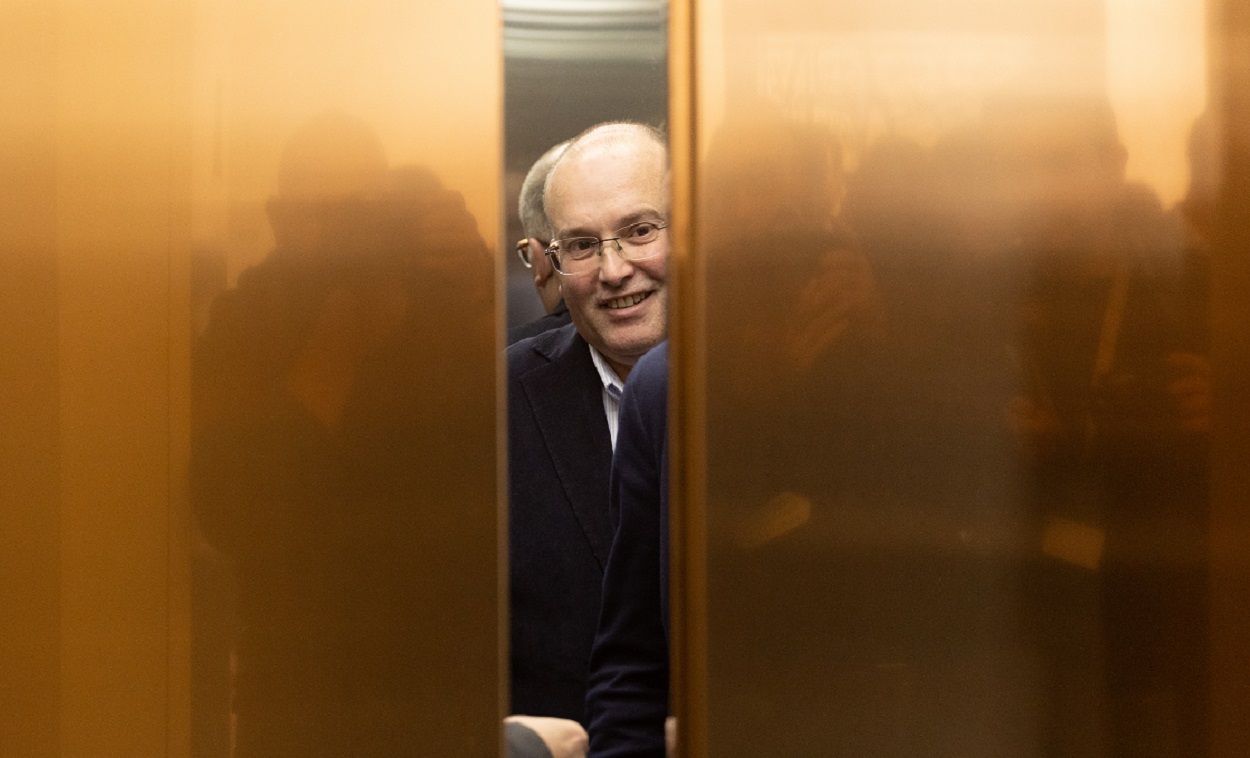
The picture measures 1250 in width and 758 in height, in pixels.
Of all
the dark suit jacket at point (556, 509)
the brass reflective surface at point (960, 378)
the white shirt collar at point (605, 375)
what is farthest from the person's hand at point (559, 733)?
the white shirt collar at point (605, 375)

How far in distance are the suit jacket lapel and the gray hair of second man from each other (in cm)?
11

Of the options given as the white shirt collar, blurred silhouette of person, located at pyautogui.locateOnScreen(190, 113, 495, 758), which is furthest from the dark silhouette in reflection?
blurred silhouette of person, located at pyautogui.locateOnScreen(190, 113, 495, 758)

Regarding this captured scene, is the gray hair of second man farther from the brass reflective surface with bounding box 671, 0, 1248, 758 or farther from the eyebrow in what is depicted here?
the brass reflective surface with bounding box 671, 0, 1248, 758

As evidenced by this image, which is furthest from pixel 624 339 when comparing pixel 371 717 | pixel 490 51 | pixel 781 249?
pixel 371 717

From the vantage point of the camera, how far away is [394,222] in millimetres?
1204

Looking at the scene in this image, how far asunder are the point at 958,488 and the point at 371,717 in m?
0.71

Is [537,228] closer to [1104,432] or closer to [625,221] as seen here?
[625,221]

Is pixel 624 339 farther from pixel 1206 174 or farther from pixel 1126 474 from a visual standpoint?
pixel 1206 174

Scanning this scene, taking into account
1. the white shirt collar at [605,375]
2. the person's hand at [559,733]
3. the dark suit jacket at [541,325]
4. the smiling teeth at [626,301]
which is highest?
the smiling teeth at [626,301]

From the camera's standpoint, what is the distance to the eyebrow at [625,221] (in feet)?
3.94

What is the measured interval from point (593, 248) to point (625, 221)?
5 cm

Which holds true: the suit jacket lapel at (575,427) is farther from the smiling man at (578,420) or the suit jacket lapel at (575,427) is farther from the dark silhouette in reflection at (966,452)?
the dark silhouette in reflection at (966,452)

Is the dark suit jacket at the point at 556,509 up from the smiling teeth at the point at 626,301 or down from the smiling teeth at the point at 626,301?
down

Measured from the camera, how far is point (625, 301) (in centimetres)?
123
